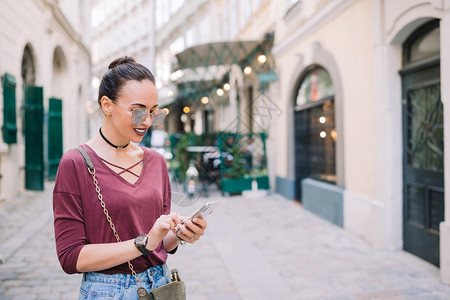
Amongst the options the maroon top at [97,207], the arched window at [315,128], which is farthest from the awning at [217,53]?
the maroon top at [97,207]

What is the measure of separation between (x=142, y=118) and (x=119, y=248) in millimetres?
484

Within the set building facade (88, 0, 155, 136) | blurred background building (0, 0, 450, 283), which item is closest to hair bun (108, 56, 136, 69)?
blurred background building (0, 0, 450, 283)

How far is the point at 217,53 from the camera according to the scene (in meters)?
10.3

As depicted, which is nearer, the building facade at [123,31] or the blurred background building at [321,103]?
the blurred background building at [321,103]

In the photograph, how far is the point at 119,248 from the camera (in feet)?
4.57

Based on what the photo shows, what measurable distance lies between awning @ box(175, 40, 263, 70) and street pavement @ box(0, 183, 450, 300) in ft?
15.1

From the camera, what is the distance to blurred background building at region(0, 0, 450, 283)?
16.3 feet

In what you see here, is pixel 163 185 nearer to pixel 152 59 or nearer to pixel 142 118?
pixel 142 118

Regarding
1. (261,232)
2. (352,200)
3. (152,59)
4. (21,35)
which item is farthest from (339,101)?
(152,59)

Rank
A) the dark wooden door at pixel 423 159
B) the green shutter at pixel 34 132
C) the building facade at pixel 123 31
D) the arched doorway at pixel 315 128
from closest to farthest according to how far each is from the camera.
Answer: the dark wooden door at pixel 423 159
the arched doorway at pixel 315 128
the green shutter at pixel 34 132
the building facade at pixel 123 31

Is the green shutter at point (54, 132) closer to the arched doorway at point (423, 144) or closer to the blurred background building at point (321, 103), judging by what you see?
Answer: the blurred background building at point (321, 103)

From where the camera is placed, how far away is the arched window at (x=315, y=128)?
769 cm

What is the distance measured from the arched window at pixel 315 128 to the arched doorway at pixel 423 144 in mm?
1928

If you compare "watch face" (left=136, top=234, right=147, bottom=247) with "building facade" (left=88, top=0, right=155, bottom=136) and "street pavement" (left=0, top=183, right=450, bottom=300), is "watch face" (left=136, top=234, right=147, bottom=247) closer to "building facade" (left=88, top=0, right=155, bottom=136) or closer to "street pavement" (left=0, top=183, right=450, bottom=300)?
"street pavement" (left=0, top=183, right=450, bottom=300)
